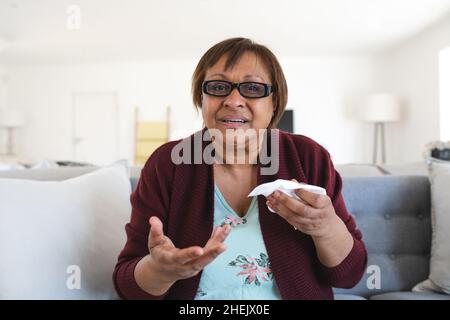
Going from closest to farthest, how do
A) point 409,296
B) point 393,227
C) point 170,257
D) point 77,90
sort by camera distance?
point 170,257
point 409,296
point 393,227
point 77,90

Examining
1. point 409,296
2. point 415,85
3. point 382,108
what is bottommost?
point 409,296

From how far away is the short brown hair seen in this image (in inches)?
25.4

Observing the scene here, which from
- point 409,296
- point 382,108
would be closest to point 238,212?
point 409,296

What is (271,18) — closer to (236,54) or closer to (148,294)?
(236,54)

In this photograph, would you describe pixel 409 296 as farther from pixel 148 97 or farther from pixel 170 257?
pixel 148 97

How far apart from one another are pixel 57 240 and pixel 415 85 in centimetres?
366

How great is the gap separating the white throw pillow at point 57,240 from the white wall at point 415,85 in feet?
8.94

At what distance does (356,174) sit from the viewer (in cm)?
115

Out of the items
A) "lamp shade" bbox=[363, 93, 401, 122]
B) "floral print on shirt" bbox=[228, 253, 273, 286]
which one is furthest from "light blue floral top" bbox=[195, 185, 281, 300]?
"lamp shade" bbox=[363, 93, 401, 122]

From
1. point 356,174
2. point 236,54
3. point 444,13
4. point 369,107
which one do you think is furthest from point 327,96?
point 236,54

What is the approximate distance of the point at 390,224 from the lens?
3.36ft

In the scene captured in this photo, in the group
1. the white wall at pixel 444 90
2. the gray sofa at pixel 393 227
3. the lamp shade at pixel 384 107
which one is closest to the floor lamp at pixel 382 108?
the lamp shade at pixel 384 107

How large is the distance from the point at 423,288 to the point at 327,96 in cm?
338

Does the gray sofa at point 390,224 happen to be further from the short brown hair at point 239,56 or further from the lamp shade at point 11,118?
the lamp shade at point 11,118
